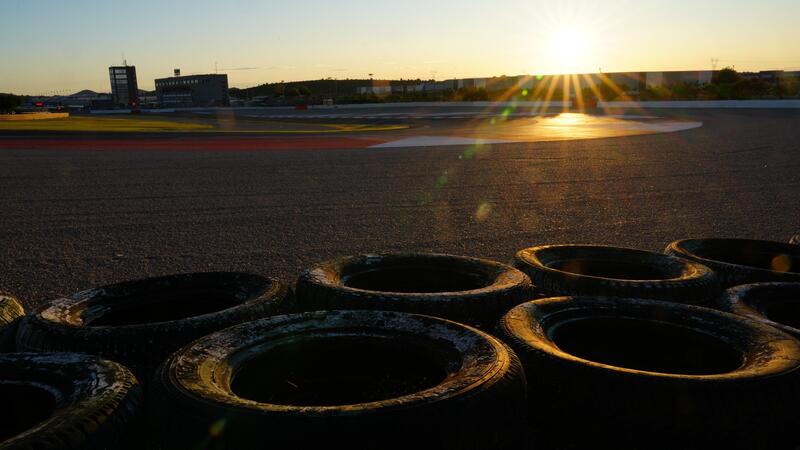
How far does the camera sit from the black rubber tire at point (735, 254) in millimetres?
3645

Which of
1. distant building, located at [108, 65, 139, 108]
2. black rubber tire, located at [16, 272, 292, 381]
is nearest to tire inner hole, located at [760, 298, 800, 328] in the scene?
black rubber tire, located at [16, 272, 292, 381]

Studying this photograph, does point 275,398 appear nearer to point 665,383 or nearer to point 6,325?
point 665,383

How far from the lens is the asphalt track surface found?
19.5ft

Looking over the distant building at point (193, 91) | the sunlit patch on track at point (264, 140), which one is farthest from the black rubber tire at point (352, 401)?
the distant building at point (193, 91)

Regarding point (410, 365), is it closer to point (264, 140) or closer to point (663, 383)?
point (663, 383)

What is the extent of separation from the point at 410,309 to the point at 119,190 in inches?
337

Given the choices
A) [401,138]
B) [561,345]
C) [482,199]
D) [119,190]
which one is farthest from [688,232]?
[401,138]

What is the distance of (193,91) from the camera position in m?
109

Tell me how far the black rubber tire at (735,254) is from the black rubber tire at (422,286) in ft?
3.88

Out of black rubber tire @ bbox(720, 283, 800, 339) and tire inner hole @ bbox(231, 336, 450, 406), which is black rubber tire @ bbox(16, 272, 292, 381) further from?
black rubber tire @ bbox(720, 283, 800, 339)

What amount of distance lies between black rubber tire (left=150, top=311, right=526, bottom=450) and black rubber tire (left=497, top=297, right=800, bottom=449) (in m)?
0.23

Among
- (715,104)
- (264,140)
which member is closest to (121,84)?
(715,104)

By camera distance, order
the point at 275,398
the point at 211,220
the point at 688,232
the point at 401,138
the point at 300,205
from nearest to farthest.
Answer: the point at 275,398 → the point at 688,232 → the point at 211,220 → the point at 300,205 → the point at 401,138

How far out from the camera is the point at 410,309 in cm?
287
